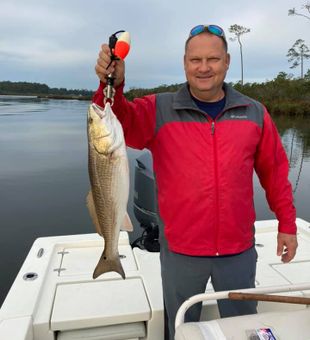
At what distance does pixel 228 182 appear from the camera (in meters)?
2.24

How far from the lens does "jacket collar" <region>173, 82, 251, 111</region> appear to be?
2.28 m

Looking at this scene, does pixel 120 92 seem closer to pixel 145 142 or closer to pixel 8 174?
pixel 145 142

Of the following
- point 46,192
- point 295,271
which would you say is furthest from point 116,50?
point 46,192

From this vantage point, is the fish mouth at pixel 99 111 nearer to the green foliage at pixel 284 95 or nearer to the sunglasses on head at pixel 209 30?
the sunglasses on head at pixel 209 30

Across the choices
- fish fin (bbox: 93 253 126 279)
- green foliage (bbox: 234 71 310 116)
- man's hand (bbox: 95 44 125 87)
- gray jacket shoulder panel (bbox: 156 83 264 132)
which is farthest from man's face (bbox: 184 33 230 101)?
green foliage (bbox: 234 71 310 116)

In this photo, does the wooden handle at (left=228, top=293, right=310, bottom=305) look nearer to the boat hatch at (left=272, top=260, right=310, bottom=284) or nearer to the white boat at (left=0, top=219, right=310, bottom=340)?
the white boat at (left=0, top=219, right=310, bottom=340)

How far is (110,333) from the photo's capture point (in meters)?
2.71

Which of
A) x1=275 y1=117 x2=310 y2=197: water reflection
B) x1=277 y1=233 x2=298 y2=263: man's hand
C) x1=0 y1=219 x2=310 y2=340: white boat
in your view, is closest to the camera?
x1=277 y1=233 x2=298 y2=263: man's hand

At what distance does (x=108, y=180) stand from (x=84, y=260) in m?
1.81

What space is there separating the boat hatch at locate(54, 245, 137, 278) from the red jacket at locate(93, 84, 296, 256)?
1.22 meters

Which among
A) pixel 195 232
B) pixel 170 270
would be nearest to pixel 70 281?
pixel 170 270

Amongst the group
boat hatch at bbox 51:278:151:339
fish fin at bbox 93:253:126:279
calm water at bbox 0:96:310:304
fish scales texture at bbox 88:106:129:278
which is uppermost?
fish scales texture at bbox 88:106:129:278

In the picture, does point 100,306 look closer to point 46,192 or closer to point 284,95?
point 46,192

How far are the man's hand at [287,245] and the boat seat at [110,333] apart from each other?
114 cm
